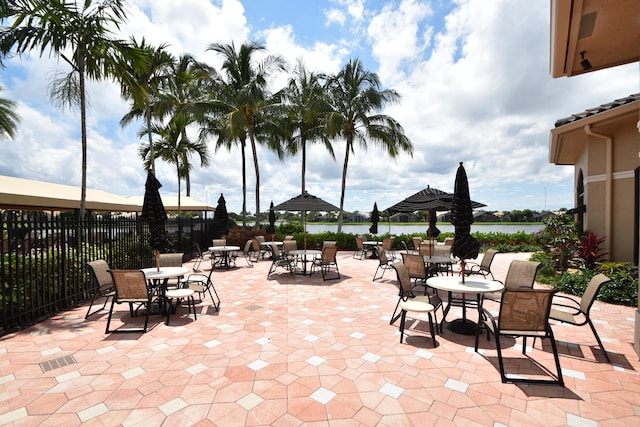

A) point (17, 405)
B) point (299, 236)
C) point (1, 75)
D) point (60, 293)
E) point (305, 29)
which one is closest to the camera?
point (17, 405)

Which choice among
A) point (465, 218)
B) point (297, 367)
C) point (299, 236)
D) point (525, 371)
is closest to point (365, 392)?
point (297, 367)

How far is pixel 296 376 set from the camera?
3336 mm

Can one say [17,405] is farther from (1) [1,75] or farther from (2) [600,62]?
(2) [600,62]

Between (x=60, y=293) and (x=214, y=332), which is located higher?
(x=60, y=293)

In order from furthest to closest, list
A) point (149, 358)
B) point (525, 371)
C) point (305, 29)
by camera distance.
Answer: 1. point (305, 29)
2. point (149, 358)
3. point (525, 371)

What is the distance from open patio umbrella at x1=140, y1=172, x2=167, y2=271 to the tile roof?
33.9ft

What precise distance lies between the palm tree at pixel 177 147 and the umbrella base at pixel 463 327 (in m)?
19.3

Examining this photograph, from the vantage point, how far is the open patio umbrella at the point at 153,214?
19.0 ft

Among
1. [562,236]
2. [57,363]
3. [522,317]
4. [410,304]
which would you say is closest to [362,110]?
[562,236]

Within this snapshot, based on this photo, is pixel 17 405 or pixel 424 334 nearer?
pixel 17 405

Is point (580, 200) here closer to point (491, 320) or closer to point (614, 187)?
point (614, 187)

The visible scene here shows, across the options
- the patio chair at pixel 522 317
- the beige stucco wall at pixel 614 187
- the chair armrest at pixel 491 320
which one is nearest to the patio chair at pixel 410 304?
the chair armrest at pixel 491 320

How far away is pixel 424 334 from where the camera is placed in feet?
15.2

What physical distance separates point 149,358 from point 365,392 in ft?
9.04
